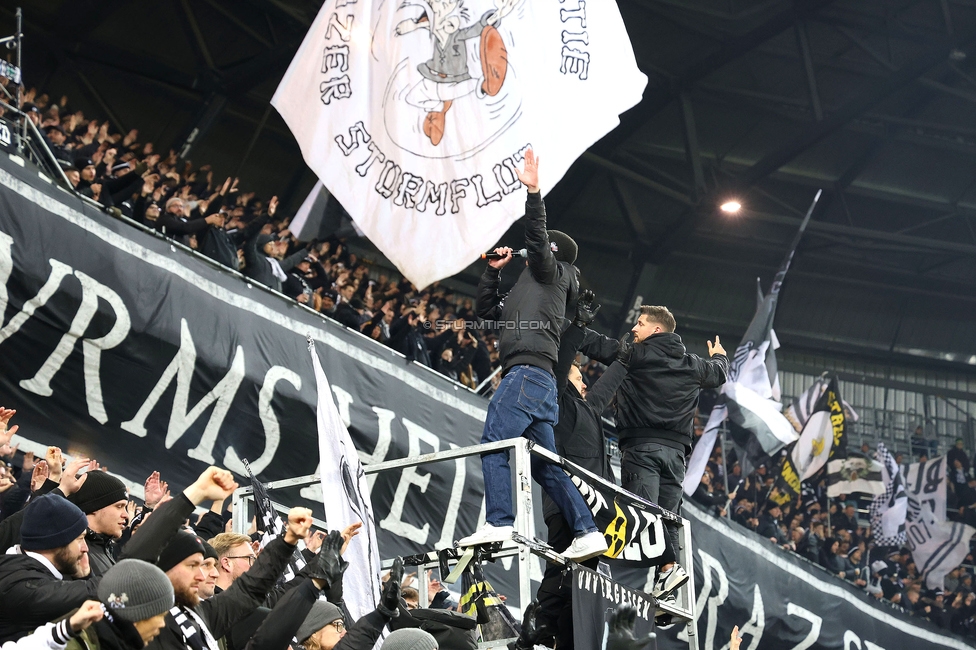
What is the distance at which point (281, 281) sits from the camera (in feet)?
41.0

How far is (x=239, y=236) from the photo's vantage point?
40.1 feet

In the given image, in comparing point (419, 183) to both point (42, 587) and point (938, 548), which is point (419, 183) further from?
point (938, 548)

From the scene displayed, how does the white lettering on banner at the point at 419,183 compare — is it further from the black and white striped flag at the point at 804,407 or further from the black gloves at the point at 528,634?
the black and white striped flag at the point at 804,407

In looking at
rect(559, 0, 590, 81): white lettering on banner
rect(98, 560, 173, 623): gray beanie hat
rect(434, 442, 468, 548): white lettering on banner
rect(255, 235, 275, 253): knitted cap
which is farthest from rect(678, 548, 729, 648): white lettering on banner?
rect(98, 560, 173, 623): gray beanie hat

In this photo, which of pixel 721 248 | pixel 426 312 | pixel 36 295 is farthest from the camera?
pixel 721 248

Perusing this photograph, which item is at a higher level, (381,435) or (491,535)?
(381,435)

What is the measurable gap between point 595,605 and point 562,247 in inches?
76.6

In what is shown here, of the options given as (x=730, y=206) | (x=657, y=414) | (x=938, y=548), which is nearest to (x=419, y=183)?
(x=657, y=414)

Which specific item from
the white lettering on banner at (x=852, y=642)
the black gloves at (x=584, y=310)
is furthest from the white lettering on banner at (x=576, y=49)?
the white lettering on banner at (x=852, y=642)

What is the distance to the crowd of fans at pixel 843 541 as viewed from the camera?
1891 cm

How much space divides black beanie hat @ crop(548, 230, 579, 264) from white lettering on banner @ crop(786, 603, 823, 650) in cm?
967

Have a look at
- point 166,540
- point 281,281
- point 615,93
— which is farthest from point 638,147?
point 166,540

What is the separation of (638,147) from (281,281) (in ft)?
33.7

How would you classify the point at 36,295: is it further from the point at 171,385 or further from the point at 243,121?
the point at 243,121
